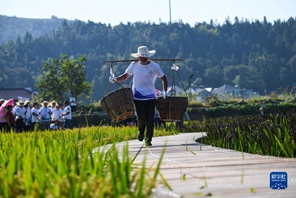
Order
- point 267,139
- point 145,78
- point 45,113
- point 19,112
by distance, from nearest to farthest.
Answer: point 267,139 → point 145,78 → point 19,112 → point 45,113

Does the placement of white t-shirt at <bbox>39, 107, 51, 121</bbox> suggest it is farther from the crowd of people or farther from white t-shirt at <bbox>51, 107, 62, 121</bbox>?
white t-shirt at <bbox>51, 107, 62, 121</bbox>

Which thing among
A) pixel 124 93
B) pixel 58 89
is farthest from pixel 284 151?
pixel 58 89

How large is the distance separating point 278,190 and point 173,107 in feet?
39.1

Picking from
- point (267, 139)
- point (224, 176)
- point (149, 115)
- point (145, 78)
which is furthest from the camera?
point (149, 115)

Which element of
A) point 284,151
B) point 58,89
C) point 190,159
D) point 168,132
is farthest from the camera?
point 58,89

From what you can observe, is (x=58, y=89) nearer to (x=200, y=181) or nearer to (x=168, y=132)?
(x=168, y=132)

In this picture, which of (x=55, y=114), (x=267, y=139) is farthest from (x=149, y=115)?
(x=55, y=114)

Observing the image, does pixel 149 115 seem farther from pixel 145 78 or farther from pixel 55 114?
pixel 55 114

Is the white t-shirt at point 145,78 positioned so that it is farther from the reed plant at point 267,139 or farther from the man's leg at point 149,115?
the reed plant at point 267,139

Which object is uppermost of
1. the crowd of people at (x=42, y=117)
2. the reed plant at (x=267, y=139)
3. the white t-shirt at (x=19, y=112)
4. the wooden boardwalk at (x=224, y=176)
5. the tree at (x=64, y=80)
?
the wooden boardwalk at (x=224, y=176)

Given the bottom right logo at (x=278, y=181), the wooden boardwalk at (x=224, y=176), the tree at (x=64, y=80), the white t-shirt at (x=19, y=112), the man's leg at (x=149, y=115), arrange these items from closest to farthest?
1. the wooden boardwalk at (x=224, y=176)
2. the bottom right logo at (x=278, y=181)
3. the man's leg at (x=149, y=115)
4. the white t-shirt at (x=19, y=112)
5. the tree at (x=64, y=80)

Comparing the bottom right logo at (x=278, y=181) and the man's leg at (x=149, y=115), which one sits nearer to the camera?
the bottom right logo at (x=278, y=181)

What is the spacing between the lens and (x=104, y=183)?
3.89 meters

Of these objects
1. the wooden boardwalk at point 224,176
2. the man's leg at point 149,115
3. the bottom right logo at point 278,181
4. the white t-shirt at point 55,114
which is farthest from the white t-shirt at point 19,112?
the bottom right logo at point 278,181
